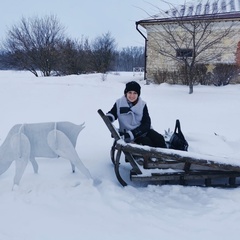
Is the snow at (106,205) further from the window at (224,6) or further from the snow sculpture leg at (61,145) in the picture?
the window at (224,6)

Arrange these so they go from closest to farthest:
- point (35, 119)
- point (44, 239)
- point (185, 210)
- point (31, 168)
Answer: point (44, 239)
point (185, 210)
point (31, 168)
point (35, 119)

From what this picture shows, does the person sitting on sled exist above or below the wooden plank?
above

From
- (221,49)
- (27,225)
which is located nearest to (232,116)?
(27,225)

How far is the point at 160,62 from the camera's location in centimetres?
1524

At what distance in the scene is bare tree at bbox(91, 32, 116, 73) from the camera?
2562 centimetres

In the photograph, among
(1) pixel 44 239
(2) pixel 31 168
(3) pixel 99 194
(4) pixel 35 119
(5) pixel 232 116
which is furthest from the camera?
(5) pixel 232 116

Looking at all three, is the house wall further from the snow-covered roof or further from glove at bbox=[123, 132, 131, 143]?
glove at bbox=[123, 132, 131, 143]

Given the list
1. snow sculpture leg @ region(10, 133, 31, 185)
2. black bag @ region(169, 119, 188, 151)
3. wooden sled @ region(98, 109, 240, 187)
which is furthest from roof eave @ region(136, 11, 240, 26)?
snow sculpture leg @ region(10, 133, 31, 185)

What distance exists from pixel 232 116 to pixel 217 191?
4173mm

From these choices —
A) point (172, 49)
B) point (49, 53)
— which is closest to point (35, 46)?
point (49, 53)

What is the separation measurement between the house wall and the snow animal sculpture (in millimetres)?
10933

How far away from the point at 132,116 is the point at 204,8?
1135cm

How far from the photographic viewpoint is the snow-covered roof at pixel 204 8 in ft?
43.9

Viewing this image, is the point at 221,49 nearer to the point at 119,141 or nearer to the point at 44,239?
the point at 119,141
